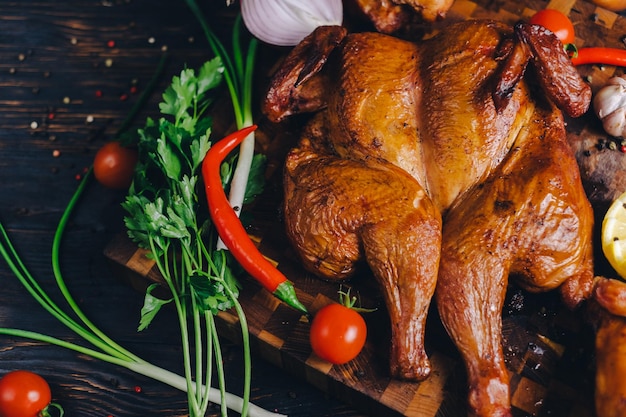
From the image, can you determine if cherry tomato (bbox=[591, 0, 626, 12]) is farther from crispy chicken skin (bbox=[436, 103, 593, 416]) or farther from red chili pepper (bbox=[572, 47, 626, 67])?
crispy chicken skin (bbox=[436, 103, 593, 416])

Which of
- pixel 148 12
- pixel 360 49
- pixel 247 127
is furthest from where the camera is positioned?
pixel 148 12

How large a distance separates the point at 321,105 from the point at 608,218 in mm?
1506

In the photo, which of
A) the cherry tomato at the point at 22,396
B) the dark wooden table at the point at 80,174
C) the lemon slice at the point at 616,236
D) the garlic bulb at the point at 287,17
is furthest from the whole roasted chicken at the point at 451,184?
the cherry tomato at the point at 22,396

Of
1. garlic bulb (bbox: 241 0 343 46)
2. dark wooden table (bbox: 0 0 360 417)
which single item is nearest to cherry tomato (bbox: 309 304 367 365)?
dark wooden table (bbox: 0 0 360 417)

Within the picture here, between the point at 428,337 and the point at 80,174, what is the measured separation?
2.31m

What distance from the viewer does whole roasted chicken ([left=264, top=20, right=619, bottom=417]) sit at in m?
3.79

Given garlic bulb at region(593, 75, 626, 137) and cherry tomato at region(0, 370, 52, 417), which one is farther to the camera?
garlic bulb at region(593, 75, 626, 137)

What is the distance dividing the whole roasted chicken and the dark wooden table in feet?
2.67

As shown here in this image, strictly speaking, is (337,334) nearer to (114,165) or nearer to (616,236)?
(616,236)

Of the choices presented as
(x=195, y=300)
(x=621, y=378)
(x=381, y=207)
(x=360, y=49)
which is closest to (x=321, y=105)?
(x=360, y=49)

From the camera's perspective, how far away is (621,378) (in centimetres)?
361

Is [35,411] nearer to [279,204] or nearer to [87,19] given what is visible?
[279,204]

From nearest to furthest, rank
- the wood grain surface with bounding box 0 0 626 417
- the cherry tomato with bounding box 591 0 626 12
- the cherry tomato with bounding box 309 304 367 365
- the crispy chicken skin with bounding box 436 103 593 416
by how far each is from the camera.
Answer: the crispy chicken skin with bounding box 436 103 593 416 → the cherry tomato with bounding box 309 304 367 365 → the wood grain surface with bounding box 0 0 626 417 → the cherry tomato with bounding box 591 0 626 12

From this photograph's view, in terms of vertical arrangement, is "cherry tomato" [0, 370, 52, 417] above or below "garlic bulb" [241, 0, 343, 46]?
below
